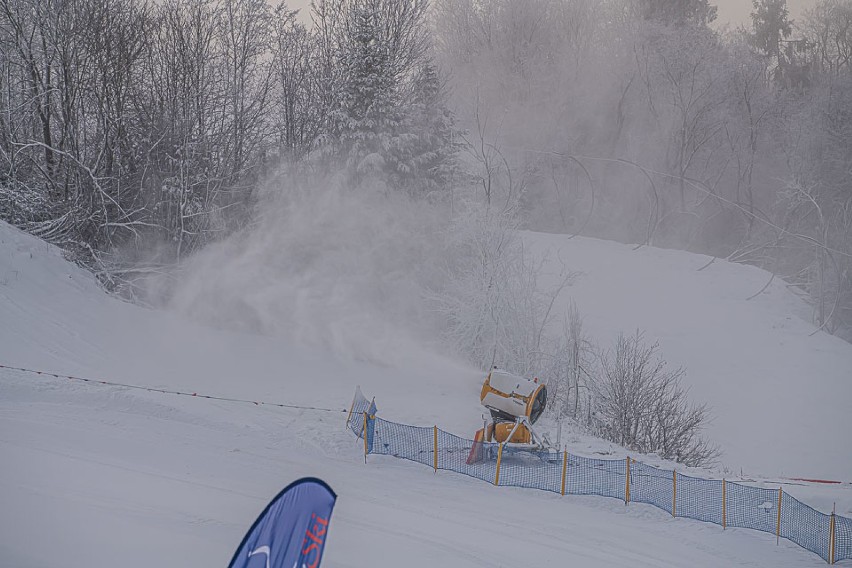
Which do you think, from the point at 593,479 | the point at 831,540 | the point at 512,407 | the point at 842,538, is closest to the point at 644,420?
the point at 593,479

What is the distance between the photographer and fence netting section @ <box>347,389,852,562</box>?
1269 cm

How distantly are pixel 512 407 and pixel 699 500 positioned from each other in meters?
4.20

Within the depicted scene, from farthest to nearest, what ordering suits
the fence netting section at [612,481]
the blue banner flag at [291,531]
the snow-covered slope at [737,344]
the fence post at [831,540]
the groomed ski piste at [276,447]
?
the snow-covered slope at [737,344]
the fence netting section at [612,481]
the fence post at [831,540]
the groomed ski piste at [276,447]
the blue banner flag at [291,531]

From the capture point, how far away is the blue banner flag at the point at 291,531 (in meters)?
3.38

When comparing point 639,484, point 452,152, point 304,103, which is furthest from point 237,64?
point 639,484

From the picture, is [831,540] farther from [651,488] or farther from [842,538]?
[651,488]

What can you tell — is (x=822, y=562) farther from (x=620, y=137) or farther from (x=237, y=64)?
(x=620, y=137)

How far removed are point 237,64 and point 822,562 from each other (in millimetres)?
28693

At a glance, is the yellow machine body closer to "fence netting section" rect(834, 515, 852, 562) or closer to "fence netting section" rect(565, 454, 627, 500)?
"fence netting section" rect(565, 454, 627, 500)

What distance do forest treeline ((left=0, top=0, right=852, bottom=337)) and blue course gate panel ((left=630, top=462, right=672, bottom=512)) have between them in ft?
48.8

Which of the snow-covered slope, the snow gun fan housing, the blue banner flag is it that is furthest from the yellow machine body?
the snow-covered slope

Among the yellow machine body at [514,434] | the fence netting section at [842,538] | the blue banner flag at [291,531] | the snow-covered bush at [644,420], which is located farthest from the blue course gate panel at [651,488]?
the blue banner flag at [291,531]

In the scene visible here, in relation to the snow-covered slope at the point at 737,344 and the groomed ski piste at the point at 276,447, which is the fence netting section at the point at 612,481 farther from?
the snow-covered slope at the point at 737,344

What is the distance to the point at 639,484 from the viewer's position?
A: 45.7 feet
